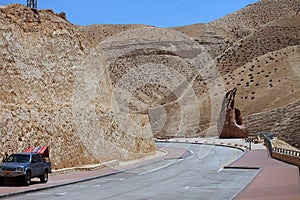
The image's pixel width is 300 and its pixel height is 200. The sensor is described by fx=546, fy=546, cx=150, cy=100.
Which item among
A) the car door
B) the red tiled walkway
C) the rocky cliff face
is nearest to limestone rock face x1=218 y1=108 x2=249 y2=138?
the rocky cliff face

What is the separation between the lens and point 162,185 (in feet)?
70.8

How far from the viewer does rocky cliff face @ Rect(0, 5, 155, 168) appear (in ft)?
84.4

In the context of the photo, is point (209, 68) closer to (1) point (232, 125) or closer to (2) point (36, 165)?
(1) point (232, 125)

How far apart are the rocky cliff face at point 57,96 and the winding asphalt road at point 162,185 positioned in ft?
9.62

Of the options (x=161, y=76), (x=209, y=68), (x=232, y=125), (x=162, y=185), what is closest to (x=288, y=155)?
(x=162, y=185)

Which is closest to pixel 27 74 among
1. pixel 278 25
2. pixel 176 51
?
pixel 278 25

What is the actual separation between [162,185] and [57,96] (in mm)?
Answer: 11589

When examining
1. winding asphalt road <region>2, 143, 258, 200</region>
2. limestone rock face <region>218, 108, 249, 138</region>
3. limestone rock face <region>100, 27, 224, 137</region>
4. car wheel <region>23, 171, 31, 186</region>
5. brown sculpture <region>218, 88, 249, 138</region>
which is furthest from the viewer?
limestone rock face <region>100, 27, 224, 137</region>

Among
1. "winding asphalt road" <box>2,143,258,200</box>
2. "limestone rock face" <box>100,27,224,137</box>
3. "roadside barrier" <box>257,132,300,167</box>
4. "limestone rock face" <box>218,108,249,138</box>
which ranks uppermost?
"limestone rock face" <box>100,27,224,137</box>

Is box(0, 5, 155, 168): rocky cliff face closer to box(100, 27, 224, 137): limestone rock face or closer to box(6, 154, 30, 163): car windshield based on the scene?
box(6, 154, 30, 163): car windshield

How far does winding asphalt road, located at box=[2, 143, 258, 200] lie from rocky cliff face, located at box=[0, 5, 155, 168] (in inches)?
115

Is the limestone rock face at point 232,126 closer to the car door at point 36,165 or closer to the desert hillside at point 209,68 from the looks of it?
the desert hillside at point 209,68

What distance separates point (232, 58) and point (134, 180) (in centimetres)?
9018

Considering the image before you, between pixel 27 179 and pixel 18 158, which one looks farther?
pixel 18 158
